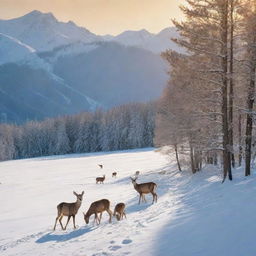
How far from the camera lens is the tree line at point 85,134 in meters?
110

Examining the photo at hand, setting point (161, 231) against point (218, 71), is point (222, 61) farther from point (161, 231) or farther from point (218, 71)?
point (161, 231)

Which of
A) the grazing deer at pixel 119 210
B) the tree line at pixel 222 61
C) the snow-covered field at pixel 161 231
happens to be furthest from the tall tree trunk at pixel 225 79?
the grazing deer at pixel 119 210

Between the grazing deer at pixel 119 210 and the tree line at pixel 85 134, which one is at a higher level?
the tree line at pixel 85 134

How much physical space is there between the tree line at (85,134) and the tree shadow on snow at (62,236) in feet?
300

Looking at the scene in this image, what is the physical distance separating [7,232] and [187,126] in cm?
1332

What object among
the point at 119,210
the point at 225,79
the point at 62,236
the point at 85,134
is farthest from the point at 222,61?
the point at 85,134

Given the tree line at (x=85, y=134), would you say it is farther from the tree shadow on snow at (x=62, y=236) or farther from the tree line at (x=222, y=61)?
the tree shadow on snow at (x=62, y=236)

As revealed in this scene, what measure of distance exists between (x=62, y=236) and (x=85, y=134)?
100 meters

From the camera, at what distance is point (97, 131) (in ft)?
380

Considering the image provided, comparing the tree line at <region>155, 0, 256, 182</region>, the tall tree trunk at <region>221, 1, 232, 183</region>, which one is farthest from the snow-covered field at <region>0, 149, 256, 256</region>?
the tree line at <region>155, 0, 256, 182</region>

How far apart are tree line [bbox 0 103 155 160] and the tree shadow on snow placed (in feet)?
300

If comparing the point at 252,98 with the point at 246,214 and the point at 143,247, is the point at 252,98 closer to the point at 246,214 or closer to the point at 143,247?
the point at 246,214

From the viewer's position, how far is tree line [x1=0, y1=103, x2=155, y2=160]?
361 feet

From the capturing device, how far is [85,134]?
114312 mm
